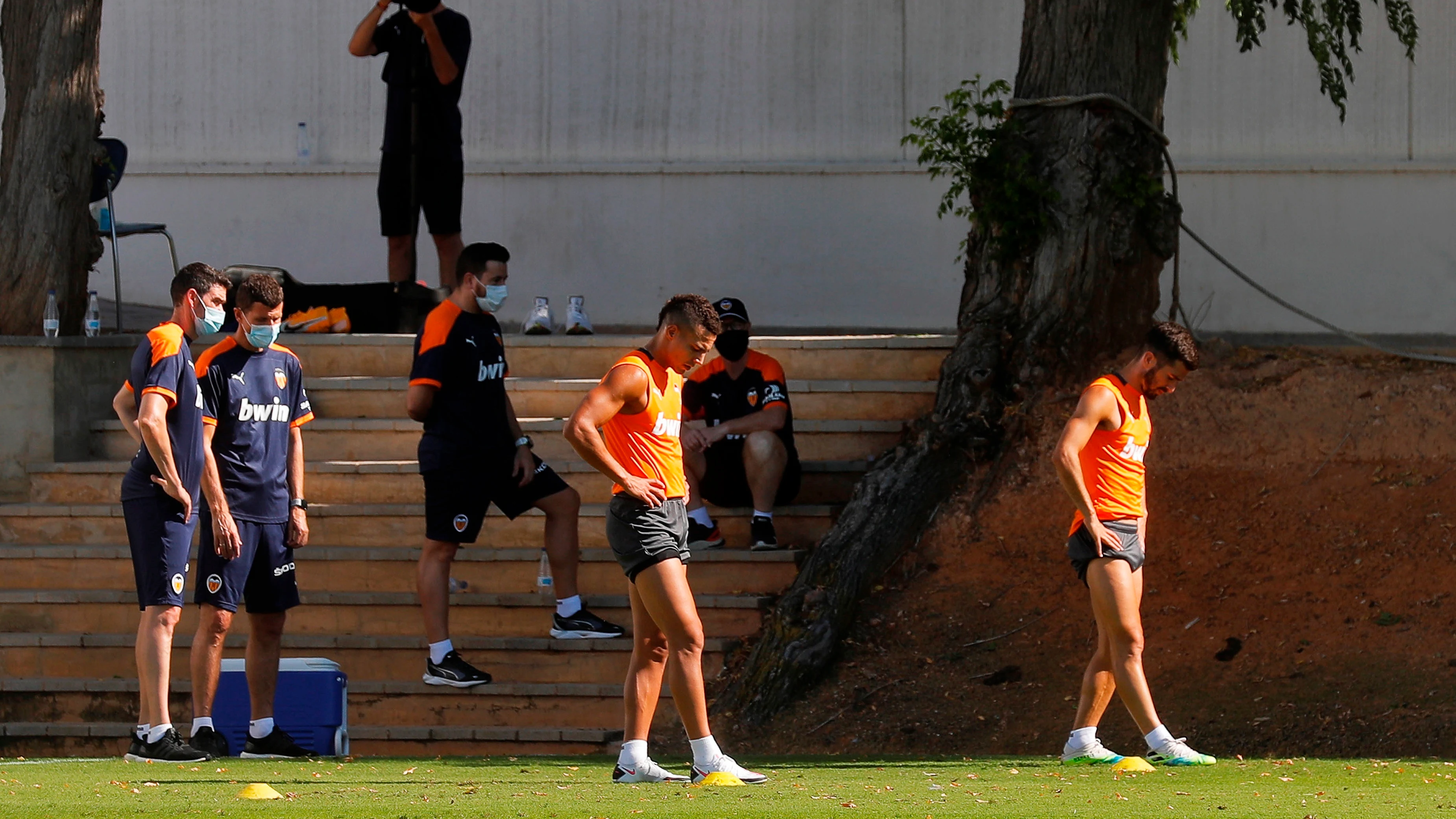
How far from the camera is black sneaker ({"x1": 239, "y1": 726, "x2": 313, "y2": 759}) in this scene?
769 centimetres

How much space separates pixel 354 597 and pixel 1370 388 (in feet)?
19.9

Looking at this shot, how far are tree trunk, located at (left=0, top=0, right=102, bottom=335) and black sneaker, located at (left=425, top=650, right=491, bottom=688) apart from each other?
4.19 meters

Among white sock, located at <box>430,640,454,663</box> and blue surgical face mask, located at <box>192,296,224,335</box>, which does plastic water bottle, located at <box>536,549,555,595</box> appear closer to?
white sock, located at <box>430,640,454,663</box>

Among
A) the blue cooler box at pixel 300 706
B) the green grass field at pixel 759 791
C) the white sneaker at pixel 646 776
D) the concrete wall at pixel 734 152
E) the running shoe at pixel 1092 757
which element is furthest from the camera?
the concrete wall at pixel 734 152

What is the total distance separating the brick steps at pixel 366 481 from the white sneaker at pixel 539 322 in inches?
63.6

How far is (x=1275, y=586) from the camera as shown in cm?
941

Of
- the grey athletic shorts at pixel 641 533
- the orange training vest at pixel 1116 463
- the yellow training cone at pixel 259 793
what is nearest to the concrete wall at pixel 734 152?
the orange training vest at pixel 1116 463

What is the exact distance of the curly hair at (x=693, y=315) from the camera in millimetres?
6566

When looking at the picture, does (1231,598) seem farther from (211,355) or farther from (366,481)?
(211,355)

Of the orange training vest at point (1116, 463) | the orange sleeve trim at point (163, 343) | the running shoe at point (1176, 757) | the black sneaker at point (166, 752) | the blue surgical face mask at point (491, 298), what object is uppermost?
the blue surgical face mask at point (491, 298)

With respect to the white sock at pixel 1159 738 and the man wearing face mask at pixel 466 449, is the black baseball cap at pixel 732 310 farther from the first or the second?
the white sock at pixel 1159 738

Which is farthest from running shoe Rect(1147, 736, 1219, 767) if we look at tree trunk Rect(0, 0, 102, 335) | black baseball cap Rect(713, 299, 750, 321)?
tree trunk Rect(0, 0, 102, 335)

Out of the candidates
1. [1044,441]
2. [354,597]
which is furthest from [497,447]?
[1044,441]

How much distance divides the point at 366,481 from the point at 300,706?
2.83 m
